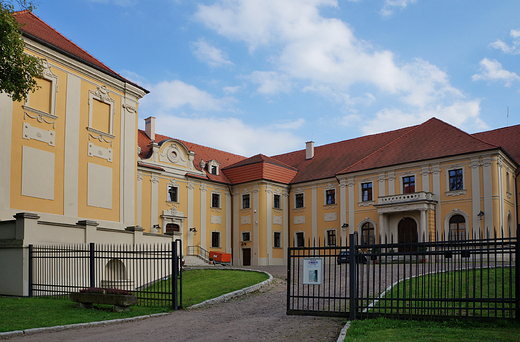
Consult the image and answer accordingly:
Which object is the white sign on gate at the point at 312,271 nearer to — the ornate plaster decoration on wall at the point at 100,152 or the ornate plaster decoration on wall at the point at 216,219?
the ornate plaster decoration on wall at the point at 100,152

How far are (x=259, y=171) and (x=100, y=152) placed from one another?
60.9ft

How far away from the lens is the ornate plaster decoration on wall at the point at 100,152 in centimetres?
2269

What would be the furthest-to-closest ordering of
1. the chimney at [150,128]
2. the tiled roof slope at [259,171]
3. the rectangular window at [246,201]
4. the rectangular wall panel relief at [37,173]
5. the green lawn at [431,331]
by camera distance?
the rectangular window at [246,201] < the tiled roof slope at [259,171] < the chimney at [150,128] < the rectangular wall panel relief at [37,173] < the green lawn at [431,331]

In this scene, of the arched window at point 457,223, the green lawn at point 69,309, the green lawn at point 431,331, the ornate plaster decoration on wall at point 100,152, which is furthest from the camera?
the arched window at point 457,223

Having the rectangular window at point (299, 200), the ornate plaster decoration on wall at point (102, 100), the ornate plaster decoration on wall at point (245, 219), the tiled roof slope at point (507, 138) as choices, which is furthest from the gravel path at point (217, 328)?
the tiled roof slope at point (507, 138)

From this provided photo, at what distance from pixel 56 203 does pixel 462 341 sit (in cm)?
1737

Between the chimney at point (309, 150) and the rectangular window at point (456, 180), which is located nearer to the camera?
the rectangular window at point (456, 180)

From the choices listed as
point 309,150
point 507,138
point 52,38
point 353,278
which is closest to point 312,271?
point 353,278

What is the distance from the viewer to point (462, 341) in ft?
25.0

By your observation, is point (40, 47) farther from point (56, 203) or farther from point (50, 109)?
point (56, 203)

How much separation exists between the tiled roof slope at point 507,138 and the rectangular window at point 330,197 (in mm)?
12472

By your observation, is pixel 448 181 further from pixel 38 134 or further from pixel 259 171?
pixel 38 134

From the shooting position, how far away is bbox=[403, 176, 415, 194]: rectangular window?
114 feet

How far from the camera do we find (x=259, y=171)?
40.2 metres
